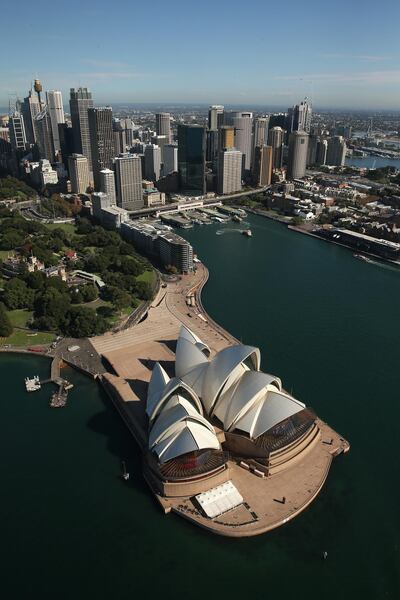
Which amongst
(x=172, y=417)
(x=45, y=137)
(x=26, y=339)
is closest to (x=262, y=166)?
(x=45, y=137)

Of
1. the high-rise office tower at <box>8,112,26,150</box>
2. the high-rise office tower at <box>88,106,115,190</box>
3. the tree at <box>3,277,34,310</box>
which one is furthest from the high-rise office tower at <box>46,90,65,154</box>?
the tree at <box>3,277,34,310</box>

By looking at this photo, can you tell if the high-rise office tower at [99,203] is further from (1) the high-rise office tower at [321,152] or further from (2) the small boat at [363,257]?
(1) the high-rise office tower at [321,152]

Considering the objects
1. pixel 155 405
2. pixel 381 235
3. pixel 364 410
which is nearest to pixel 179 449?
pixel 155 405

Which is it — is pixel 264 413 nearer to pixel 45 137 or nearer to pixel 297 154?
pixel 297 154

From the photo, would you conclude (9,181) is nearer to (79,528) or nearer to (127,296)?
(127,296)

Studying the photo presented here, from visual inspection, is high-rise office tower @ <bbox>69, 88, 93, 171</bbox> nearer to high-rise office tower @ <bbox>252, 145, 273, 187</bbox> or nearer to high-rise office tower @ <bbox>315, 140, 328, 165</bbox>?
high-rise office tower @ <bbox>252, 145, 273, 187</bbox>
